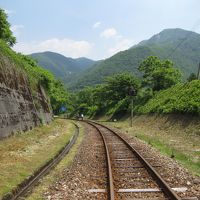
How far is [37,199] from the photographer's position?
8.46 metres

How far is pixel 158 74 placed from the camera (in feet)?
192

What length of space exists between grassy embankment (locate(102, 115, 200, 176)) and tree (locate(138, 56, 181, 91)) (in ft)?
41.6

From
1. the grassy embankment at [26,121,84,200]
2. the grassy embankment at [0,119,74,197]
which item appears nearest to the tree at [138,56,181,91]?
the grassy embankment at [0,119,74,197]

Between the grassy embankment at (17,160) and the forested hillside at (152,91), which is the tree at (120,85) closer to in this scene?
the forested hillside at (152,91)

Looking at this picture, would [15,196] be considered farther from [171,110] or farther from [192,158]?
[171,110]

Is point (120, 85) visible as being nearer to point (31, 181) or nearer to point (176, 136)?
point (176, 136)

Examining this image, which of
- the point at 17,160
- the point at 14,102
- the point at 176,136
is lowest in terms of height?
the point at 176,136

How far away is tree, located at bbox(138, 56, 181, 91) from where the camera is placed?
189 ft

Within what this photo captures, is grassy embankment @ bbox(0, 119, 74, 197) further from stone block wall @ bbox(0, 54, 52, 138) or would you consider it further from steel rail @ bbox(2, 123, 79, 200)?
stone block wall @ bbox(0, 54, 52, 138)

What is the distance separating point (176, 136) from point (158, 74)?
3325 centimetres

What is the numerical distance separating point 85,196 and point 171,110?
28.5 metres

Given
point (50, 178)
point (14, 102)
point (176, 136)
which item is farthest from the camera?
point (176, 136)

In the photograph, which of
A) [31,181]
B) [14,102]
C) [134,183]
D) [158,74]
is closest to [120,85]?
[158,74]

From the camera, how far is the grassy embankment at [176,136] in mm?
15267
